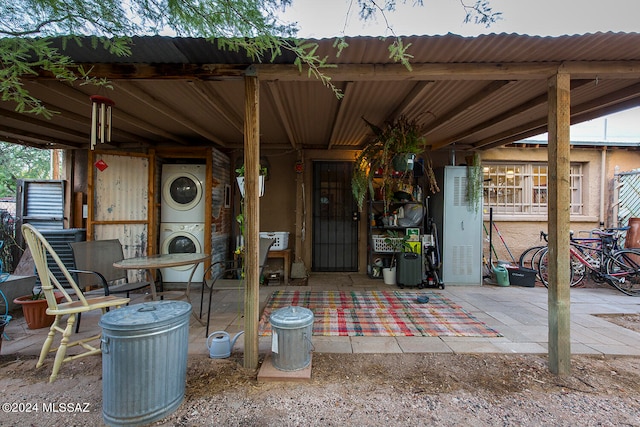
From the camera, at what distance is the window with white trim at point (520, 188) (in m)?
5.55

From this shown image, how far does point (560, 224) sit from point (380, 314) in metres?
1.99

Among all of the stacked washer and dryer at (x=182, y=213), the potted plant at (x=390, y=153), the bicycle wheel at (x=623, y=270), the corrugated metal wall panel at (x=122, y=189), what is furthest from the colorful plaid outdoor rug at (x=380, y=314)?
the bicycle wheel at (x=623, y=270)

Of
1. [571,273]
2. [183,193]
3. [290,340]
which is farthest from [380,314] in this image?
[571,273]

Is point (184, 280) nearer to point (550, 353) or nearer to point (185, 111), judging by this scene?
point (185, 111)

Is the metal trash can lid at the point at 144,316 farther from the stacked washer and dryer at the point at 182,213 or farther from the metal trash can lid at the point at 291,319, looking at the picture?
the stacked washer and dryer at the point at 182,213

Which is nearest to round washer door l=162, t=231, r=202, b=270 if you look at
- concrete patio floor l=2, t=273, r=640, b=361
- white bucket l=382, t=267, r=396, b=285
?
concrete patio floor l=2, t=273, r=640, b=361

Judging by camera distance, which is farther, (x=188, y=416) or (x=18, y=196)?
(x=18, y=196)

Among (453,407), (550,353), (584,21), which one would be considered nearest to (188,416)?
(453,407)

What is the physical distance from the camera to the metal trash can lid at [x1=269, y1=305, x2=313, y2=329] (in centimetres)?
206

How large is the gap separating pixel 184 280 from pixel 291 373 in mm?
3109

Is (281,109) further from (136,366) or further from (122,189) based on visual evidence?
(122,189)

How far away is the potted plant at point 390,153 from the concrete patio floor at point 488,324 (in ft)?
5.75

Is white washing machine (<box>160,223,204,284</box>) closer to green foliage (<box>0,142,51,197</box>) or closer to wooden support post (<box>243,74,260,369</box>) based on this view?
wooden support post (<box>243,74,260,369</box>)

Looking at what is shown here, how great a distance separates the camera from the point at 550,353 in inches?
87.7
